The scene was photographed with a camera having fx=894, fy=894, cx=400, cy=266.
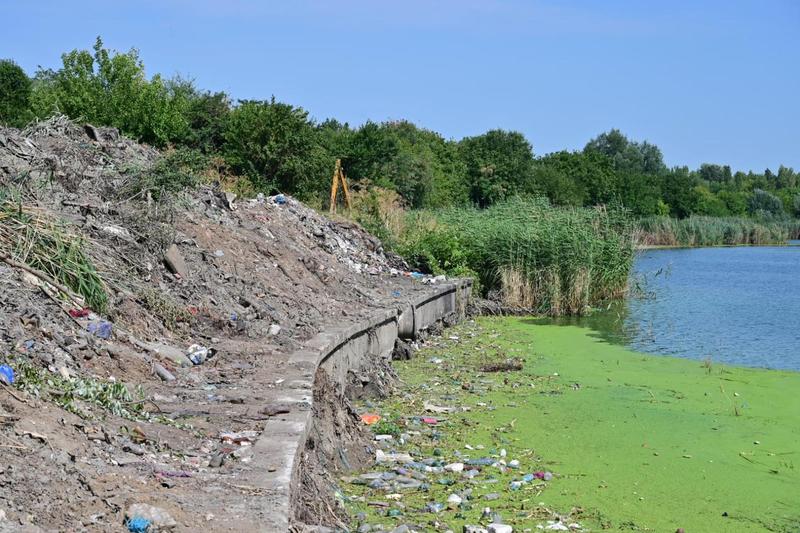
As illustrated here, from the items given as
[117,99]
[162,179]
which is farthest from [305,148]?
[162,179]

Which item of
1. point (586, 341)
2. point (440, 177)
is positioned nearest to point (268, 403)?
point (586, 341)

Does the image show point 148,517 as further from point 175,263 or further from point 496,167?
point 496,167

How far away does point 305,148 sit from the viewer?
69.1 feet

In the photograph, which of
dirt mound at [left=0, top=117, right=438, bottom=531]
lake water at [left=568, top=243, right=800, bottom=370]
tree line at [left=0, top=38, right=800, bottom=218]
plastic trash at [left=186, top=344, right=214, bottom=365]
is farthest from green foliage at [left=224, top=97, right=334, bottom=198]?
plastic trash at [left=186, top=344, right=214, bottom=365]

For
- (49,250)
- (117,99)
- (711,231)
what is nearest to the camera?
(49,250)

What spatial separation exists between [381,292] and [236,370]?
19.8ft

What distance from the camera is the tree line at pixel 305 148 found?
20281mm

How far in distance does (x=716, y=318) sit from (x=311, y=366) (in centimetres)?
1167

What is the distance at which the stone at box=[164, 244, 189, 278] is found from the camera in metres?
7.90

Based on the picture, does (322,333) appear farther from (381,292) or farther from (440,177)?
(440,177)

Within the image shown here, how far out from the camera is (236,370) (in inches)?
250

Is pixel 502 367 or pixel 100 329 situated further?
pixel 502 367

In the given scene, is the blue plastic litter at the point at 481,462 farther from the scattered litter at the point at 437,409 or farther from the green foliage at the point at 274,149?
the green foliage at the point at 274,149

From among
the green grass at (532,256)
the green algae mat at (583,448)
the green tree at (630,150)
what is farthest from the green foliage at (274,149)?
the green tree at (630,150)
